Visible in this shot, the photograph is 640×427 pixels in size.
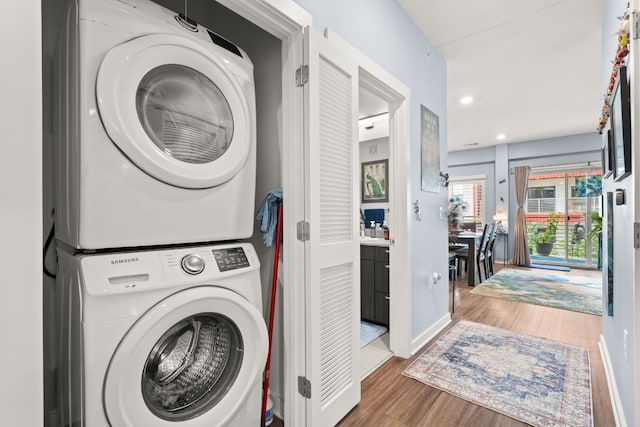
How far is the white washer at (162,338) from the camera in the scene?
927 millimetres

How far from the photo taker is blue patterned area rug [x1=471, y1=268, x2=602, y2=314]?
12.9 feet

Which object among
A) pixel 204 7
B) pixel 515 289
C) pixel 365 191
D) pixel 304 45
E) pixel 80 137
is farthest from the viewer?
pixel 515 289

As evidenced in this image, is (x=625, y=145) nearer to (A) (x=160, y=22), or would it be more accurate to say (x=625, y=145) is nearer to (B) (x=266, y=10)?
(B) (x=266, y=10)

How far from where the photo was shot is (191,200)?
47.9 inches

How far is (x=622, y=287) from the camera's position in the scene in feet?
5.57

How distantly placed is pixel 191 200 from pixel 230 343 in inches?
24.2

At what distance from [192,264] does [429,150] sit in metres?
2.32

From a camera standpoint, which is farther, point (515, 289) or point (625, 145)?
point (515, 289)

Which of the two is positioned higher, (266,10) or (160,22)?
(266,10)

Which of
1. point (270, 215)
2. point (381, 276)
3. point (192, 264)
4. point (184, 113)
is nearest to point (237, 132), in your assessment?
point (184, 113)

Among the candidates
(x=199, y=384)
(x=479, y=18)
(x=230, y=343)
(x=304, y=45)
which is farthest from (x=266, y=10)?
(x=479, y=18)

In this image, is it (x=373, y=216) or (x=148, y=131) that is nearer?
(x=148, y=131)

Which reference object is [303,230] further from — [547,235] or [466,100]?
[547,235]

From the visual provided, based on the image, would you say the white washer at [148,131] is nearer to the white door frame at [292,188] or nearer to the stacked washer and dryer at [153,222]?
the stacked washer and dryer at [153,222]
